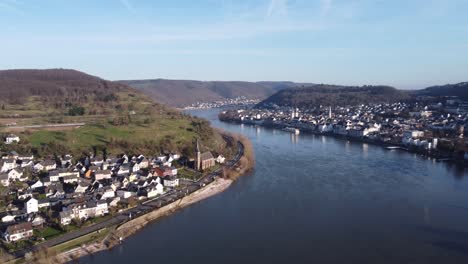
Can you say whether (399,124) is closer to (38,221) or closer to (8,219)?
(38,221)

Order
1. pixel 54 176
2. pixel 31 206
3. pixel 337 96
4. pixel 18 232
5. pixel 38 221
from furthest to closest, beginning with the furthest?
pixel 337 96 < pixel 54 176 < pixel 31 206 < pixel 38 221 < pixel 18 232

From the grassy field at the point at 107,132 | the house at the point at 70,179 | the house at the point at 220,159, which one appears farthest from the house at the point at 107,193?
the house at the point at 220,159

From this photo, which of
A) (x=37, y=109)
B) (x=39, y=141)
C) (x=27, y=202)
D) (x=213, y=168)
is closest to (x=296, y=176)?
(x=213, y=168)

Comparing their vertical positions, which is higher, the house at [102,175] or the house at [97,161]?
the house at [97,161]

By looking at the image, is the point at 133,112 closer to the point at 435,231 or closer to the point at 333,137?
the point at 333,137

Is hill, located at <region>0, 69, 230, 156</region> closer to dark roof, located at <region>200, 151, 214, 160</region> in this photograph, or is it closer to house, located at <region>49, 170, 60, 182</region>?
dark roof, located at <region>200, 151, 214, 160</region>

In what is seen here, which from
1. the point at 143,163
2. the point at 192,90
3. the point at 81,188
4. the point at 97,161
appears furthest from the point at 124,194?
the point at 192,90

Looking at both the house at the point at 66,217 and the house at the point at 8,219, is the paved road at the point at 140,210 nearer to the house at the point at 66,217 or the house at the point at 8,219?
the house at the point at 66,217
